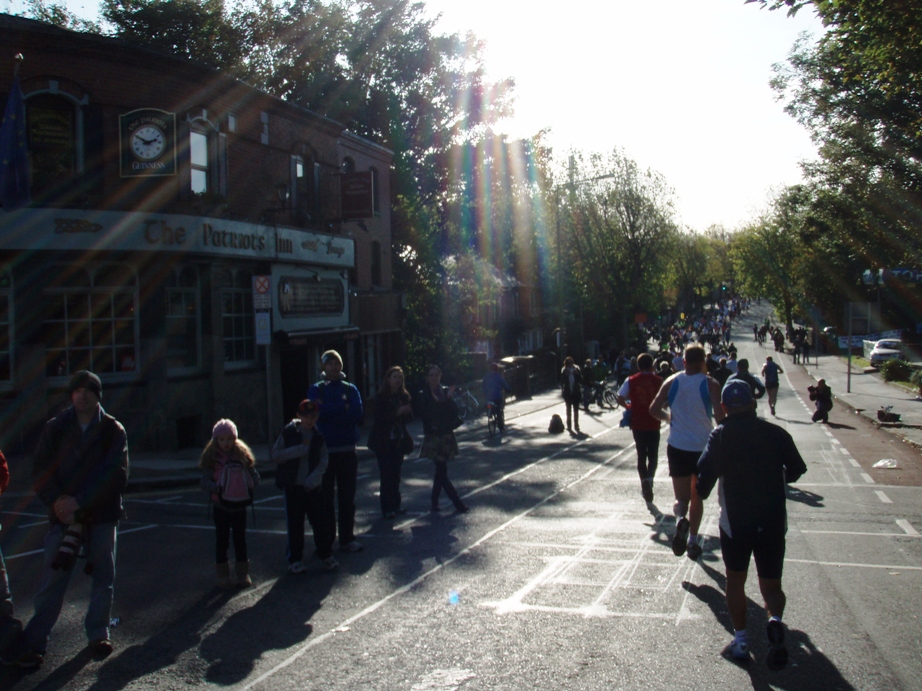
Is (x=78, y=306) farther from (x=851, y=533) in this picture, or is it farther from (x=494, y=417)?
(x=851, y=533)

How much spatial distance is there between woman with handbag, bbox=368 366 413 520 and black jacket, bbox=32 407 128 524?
4392 mm

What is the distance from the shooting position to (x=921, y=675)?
516 centimetres

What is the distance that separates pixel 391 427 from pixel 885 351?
42.1m

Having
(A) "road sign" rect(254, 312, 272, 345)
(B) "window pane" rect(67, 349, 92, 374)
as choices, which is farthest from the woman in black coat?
(B) "window pane" rect(67, 349, 92, 374)

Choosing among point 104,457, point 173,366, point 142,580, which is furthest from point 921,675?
point 173,366

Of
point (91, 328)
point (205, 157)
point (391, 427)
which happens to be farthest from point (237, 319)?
point (391, 427)

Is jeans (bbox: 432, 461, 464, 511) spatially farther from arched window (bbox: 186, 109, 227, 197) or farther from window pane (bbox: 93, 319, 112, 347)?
arched window (bbox: 186, 109, 227, 197)

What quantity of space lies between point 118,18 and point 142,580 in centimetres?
3127

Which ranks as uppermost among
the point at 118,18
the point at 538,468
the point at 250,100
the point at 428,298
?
the point at 118,18

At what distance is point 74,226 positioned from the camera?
55.0ft

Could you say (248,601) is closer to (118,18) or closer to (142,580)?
(142,580)

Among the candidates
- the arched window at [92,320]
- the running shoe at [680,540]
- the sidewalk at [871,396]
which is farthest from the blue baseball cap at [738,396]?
the arched window at [92,320]

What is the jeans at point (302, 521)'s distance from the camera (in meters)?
7.82

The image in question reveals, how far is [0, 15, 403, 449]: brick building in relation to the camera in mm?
16594
